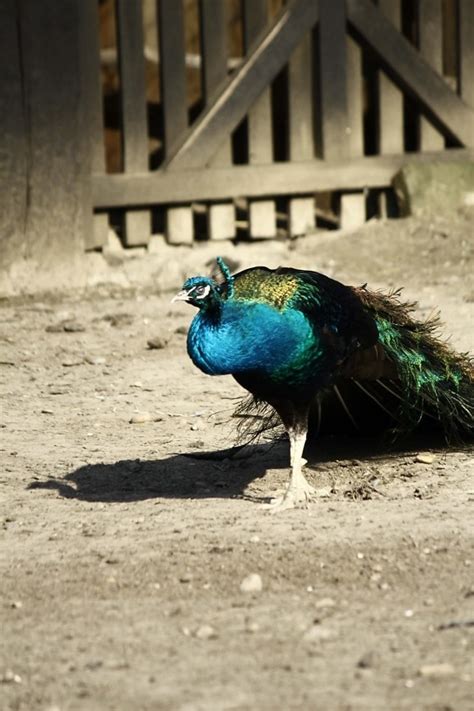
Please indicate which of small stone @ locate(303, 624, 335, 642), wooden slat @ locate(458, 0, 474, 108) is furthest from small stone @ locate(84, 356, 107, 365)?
wooden slat @ locate(458, 0, 474, 108)

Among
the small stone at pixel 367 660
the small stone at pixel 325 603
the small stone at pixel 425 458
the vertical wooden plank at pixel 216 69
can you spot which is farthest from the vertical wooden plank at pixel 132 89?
the small stone at pixel 367 660

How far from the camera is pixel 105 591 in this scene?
4.07 m

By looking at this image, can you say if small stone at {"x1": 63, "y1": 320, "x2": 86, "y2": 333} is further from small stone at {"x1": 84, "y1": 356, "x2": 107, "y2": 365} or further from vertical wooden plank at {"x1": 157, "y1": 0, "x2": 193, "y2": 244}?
vertical wooden plank at {"x1": 157, "y1": 0, "x2": 193, "y2": 244}

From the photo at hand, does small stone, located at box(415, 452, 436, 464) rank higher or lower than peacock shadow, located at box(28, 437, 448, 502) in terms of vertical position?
higher

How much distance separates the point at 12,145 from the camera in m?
8.21

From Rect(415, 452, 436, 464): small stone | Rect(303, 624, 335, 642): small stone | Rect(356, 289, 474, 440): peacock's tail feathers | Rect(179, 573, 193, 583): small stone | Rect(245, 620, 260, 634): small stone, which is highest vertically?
Rect(356, 289, 474, 440): peacock's tail feathers

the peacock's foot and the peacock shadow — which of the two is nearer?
the peacock's foot

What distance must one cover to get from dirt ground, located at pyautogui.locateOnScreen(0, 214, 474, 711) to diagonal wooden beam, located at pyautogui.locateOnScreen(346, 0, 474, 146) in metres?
2.82

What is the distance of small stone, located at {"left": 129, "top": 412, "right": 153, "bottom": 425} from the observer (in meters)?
6.20

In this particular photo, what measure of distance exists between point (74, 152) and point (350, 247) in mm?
1997

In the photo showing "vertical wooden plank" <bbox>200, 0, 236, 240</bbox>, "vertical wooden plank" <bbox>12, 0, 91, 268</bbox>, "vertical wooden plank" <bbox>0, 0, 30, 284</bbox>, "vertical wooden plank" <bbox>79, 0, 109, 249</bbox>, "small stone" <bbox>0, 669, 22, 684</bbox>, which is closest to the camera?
"small stone" <bbox>0, 669, 22, 684</bbox>

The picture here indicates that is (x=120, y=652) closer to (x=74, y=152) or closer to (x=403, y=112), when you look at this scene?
(x=74, y=152)

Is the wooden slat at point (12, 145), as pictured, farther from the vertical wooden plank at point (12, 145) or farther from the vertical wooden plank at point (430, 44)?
the vertical wooden plank at point (430, 44)

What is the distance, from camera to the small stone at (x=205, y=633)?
3.62 m
